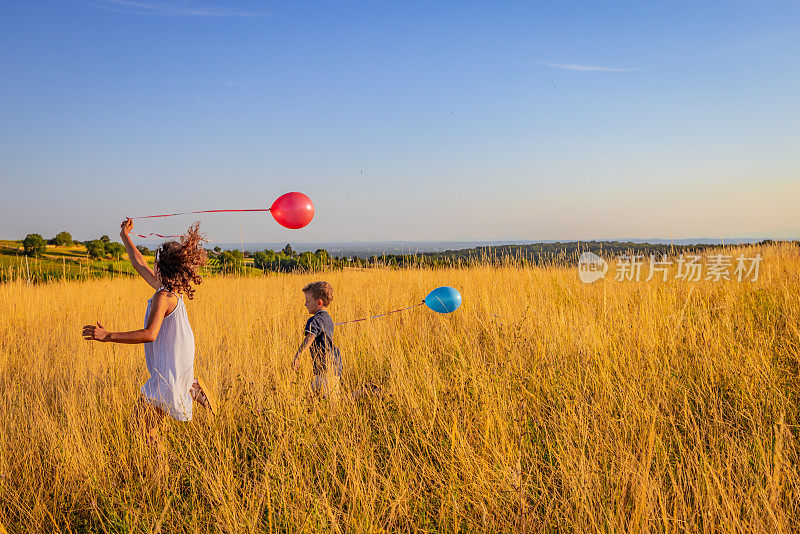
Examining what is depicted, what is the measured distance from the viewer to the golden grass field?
218 centimetres

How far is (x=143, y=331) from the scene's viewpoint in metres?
2.66

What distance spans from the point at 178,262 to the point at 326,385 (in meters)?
1.38

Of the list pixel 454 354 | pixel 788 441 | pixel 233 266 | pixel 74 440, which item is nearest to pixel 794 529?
pixel 788 441

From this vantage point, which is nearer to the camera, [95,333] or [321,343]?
[95,333]

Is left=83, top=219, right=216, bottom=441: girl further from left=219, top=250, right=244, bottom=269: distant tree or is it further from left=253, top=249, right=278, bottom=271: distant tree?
left=219, top=250, right=244, bottom=269: distant tree

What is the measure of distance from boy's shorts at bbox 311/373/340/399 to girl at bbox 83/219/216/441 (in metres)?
0.89

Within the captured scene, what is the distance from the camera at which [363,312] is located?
245 inches

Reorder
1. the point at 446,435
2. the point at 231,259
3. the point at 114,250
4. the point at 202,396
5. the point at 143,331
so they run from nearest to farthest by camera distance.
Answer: the point at 143,331 < the point at 446,435 < the point at 202,396 < the point at 231,259 < the point at 114,250

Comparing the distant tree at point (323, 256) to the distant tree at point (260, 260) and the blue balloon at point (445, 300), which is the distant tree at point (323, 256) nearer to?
the distant tree at point (260, 260)

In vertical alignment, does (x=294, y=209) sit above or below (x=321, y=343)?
above

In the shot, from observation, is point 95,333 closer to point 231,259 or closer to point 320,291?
point 320,291

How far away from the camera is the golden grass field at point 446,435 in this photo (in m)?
2.18

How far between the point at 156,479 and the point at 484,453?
1.84 meters

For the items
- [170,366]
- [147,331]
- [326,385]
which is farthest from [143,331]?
[326,385]
